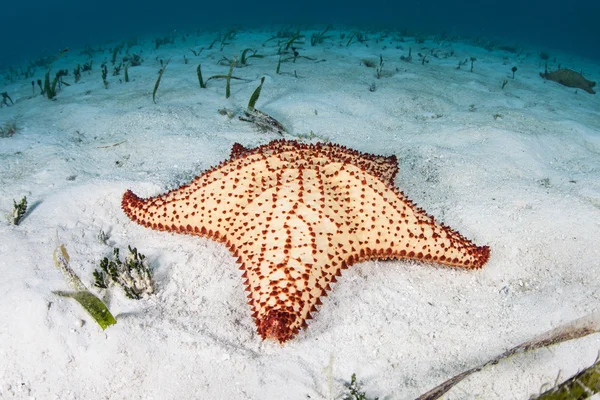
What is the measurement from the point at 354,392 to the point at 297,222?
117 centimetres

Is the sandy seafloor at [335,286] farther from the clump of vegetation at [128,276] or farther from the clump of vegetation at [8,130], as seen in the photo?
the clump of vegetation at [8,130]

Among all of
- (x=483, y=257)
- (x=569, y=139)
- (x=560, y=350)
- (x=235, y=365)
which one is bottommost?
(x=235, y=365)

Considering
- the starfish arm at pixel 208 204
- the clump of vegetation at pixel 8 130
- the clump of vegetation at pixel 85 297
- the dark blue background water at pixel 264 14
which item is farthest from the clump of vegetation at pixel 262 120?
the dark blue background water at pixel 264 14

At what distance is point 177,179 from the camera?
Answer: 4.67 m

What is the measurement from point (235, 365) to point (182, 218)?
128 centimetres

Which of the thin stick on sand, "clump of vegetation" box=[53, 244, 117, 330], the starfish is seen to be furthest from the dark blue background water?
the thin stick on sand

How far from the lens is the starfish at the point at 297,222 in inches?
104

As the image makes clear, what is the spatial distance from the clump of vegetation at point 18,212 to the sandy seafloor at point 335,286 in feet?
0.22

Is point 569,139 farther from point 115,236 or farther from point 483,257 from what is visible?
point 115,236

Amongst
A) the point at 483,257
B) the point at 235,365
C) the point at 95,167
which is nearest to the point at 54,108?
the point at 95,167

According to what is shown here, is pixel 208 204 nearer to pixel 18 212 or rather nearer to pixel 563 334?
pixel 18 212

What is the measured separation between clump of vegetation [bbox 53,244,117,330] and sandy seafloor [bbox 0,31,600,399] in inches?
3.0

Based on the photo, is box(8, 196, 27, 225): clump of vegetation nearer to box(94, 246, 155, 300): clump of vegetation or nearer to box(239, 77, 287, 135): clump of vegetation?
box(94, 246, 155, 300): clump of vegetation

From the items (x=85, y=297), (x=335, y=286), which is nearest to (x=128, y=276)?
(x=85, y=297)
